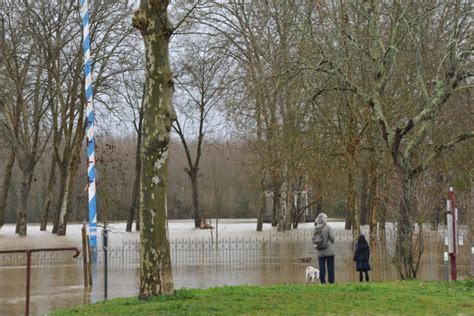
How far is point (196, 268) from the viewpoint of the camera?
2661 centimetres

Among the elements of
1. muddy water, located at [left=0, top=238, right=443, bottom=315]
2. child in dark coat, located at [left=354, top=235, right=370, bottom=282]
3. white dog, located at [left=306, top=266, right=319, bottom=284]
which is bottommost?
muddy water, located at [left=0, top=238, right=443, bottom=315]

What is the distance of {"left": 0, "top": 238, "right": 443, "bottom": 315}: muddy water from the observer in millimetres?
17562

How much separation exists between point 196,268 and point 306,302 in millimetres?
15192

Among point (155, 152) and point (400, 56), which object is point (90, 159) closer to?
point (155, 152)

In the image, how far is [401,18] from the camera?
67.4 feet

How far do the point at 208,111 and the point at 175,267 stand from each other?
22564mm

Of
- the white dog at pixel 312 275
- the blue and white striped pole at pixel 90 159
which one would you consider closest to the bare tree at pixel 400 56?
the white dog at pixel 312 275

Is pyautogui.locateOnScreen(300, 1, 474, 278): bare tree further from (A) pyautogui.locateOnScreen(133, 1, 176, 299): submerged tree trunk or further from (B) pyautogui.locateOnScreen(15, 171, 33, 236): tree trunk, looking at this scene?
(B) pyautogui.locateOnScreen(15, 171, 33, 236): tree trunk

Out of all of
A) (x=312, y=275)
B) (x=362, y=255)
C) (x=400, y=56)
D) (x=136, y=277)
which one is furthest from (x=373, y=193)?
(x=312, y=275)

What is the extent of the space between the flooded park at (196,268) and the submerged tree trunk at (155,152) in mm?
3858

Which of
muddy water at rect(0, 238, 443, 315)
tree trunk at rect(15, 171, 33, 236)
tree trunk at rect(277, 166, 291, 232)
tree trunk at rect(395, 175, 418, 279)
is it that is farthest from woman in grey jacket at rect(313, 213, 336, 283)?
tree trunk at rect(15, 171, 33, 236)

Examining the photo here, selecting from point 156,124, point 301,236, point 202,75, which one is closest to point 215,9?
point 202,75

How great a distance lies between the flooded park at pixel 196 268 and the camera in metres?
18.6

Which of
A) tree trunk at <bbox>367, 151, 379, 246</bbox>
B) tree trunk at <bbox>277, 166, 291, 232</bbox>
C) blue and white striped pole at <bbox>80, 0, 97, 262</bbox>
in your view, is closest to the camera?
blue and white striped pole at <bbox>80, 0, 97, 262</bbox>
